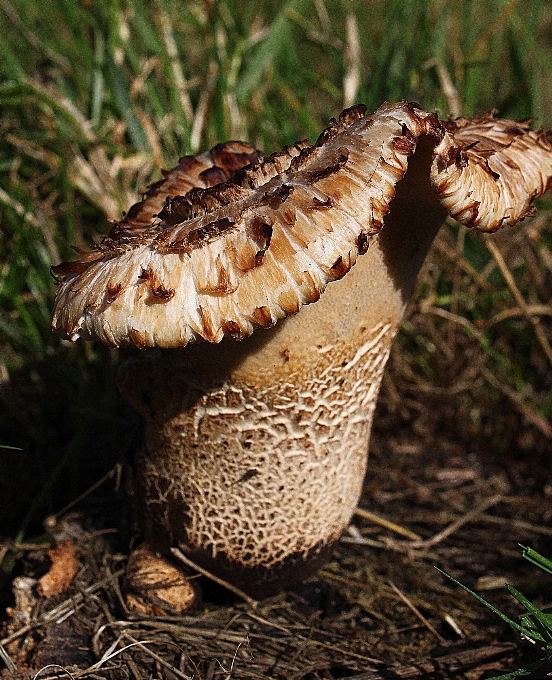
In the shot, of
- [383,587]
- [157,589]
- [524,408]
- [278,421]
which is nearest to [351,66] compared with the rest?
[524,408]

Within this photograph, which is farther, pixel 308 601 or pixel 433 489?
pixel 433 489

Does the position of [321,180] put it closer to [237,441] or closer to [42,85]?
[237,441]

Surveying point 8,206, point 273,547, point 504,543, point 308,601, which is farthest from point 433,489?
point 8,206

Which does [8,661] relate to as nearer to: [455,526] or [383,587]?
[383,587]

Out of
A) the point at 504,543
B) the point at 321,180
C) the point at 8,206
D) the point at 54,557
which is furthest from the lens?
the point at 8,206

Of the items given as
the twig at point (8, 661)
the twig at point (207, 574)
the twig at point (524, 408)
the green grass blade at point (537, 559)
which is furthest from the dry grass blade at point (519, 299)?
the twig at point (8, 661)

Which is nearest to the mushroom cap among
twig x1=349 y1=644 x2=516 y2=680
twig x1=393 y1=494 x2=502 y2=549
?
twig x1=349 y1=644 x2=516 y2=680

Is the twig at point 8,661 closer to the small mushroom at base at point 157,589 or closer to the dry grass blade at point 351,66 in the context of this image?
the small mushroom at base at point 157,589
